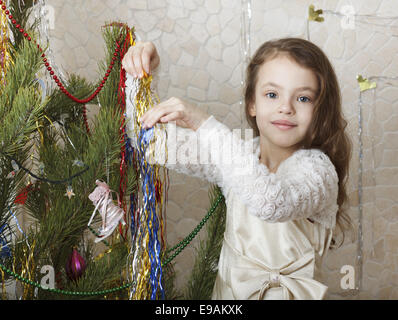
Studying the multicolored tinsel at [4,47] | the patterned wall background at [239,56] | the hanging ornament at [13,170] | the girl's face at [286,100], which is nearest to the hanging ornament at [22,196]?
the hanging ornament at [13,170]

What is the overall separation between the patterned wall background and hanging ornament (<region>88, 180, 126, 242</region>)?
587mm

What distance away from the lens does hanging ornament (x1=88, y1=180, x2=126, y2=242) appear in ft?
2.27

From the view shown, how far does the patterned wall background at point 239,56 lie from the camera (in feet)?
4.08

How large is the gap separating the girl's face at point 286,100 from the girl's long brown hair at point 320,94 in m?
0.01

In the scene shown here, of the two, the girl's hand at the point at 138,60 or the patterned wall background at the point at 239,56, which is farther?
the patterned wall background at the point at 239,56

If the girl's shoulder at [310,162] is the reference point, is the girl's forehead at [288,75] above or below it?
above

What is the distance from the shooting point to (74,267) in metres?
0.77

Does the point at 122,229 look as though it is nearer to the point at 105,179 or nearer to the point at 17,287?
the point at 105,179

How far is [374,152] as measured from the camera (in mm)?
1336

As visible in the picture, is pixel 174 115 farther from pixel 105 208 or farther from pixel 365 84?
pixel 365 84

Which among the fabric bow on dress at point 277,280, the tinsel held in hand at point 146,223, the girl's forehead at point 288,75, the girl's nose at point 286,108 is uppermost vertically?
the girl's forehead at point 288,75

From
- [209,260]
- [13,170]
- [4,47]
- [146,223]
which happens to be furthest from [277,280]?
[4,47]

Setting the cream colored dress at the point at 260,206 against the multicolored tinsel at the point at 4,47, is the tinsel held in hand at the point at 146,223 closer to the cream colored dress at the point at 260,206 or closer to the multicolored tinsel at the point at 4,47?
the cream colored dress at the point at 260,206

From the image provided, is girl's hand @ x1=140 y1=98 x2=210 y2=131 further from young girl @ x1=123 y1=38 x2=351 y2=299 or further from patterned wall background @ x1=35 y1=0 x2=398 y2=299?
patterned wall background @ x1=35 y1=0 x2=398 y2=299
